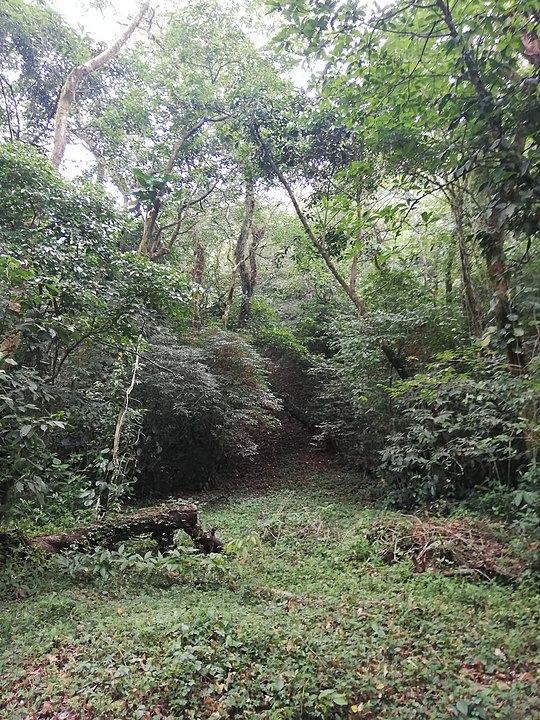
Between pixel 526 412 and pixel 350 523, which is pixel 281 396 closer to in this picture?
pixel 350 523

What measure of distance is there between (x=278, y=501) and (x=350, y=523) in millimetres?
2053

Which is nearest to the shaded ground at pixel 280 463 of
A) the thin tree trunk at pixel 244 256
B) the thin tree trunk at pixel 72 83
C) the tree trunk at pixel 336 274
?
the thin tree trunk at pixel 244 256

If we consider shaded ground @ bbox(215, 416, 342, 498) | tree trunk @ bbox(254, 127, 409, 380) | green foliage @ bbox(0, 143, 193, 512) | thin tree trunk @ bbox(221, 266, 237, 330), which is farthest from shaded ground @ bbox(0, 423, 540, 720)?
thin tree trunk @ bbox(221, 266, 237, 330)

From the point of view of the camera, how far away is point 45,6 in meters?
8.95

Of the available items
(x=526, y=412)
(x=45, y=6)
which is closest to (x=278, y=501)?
(x=526, y=412)

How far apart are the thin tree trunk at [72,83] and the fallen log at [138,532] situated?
5.75 metres

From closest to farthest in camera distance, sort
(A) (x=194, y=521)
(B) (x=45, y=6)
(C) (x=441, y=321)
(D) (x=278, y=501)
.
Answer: (A) (x=194, y=521), (C) (x=441, y=321), (D) (x=278, y=501), (B) (x=45, y=6)

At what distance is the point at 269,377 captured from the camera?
1108cm

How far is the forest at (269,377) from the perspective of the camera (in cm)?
253

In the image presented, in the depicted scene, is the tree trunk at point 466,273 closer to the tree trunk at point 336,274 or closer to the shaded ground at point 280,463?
the tree trunk at point 336,274

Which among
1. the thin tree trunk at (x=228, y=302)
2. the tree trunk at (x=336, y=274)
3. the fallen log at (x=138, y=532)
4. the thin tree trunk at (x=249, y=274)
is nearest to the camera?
the fallen log at (x=138, y=532)

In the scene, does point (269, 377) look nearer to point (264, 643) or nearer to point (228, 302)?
point (228, 302)

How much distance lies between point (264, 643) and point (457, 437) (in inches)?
155

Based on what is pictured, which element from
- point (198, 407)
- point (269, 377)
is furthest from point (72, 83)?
point (269, 377)
